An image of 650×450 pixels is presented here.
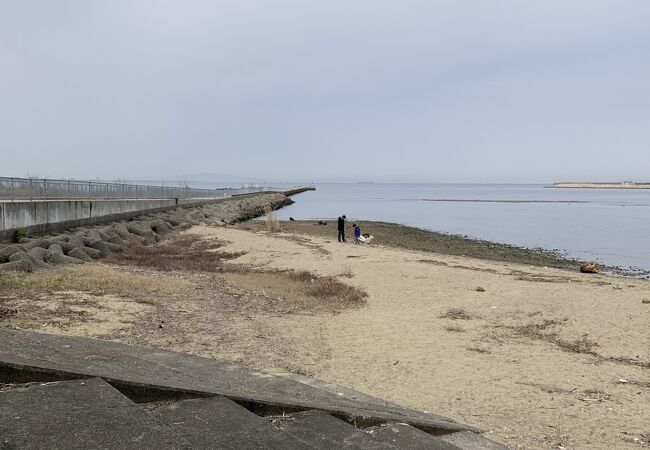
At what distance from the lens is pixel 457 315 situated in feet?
35.0

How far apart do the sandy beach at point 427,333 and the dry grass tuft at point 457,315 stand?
0.07ft

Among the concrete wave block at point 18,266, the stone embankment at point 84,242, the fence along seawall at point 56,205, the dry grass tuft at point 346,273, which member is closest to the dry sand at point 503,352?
the dry grass tuft at point 346,273

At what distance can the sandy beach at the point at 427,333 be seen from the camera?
5930 mm

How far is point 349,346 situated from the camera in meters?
8.27

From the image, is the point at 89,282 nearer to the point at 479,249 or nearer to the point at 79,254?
the point at 79,254

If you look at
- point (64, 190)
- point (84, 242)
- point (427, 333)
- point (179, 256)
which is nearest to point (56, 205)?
point (84, 242)

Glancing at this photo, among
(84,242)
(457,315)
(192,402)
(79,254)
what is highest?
(192,402)

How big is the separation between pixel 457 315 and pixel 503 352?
8.27 feet

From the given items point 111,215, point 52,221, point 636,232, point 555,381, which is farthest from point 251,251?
point 636,232

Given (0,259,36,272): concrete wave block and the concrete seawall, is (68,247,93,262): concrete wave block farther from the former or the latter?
(0,259,36,272): concrete wave block

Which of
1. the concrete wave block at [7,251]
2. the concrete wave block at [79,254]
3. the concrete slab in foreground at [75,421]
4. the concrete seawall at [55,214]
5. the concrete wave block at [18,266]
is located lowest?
the concrete wave block at [79,254]

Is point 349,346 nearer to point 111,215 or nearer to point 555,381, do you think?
point 555,381

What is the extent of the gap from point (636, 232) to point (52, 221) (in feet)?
125

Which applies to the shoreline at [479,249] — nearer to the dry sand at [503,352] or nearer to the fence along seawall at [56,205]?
the dry sand at [503,352]
